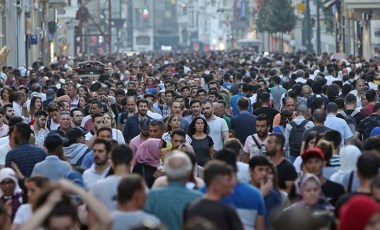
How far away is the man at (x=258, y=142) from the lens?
59.1 feet

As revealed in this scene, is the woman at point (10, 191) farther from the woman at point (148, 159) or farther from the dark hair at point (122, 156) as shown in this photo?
the woman at point (148, 159)

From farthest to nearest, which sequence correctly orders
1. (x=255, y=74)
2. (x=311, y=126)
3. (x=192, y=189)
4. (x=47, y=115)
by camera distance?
(x=255, y=74)
(x=47, y=115)
(x=311, y=126)
(x=192, y=189)

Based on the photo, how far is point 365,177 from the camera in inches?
488

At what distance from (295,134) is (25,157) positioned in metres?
4.60

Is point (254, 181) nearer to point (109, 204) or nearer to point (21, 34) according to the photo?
point (109, 204)

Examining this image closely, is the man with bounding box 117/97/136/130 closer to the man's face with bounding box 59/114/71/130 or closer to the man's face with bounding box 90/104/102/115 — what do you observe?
the man's face with bounding box 90/104/102/115

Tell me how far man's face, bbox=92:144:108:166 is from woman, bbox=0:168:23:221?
2.66ft

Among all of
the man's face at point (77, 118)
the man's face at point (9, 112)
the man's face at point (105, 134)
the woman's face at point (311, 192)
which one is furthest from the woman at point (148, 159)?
the man's face at point (9, 112)

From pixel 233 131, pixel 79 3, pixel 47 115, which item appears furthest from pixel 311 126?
pixel 79 3

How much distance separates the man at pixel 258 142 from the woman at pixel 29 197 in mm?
5252

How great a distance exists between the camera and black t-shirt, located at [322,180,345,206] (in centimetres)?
1298

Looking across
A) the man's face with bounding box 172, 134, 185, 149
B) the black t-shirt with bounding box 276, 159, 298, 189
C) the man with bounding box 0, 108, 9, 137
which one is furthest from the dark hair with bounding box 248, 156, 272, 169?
the man with bounding box 0, 108, 9, 137

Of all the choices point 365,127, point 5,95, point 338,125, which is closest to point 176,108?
point 365,127

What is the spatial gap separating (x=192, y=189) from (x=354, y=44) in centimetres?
6008
